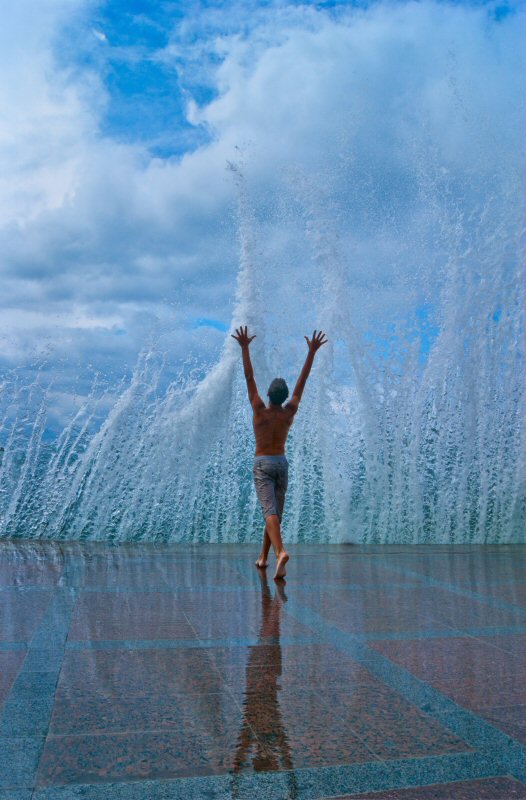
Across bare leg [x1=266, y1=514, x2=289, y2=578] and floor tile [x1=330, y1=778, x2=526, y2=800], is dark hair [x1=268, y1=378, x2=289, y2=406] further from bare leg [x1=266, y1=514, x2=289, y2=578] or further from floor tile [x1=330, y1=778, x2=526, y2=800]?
floor tile [x1=330, y1=778, x2=526, y2=800]

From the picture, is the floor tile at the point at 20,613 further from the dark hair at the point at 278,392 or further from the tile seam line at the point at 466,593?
the tile seam line at the point at 466,593

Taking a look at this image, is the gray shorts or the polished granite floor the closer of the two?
the polished granite floor

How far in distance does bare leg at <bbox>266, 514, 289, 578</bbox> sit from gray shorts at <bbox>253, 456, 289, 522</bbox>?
111 millimetres

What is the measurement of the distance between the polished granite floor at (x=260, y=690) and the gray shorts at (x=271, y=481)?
710mm

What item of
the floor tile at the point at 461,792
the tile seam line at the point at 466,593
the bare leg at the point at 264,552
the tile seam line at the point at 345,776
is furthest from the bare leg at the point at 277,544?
the floor tile at the point at 461,792

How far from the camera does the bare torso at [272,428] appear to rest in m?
6.49

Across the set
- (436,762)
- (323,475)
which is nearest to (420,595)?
(436,762)

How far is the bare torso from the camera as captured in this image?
6488 millimetres

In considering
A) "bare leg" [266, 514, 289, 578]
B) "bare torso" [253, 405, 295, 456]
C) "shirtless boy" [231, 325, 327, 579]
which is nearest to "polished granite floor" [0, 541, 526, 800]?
"bare leg" [266, 514, 289, 578]

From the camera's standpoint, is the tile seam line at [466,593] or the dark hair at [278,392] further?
the dark hair at [278,392]

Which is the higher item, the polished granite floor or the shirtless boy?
the shirtless boy

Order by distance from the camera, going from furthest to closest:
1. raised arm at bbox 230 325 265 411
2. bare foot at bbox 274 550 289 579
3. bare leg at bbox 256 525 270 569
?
bare leg at bbox 256 525 270 569 < raised arm at bbox 230 325 265 411 < bare foot at bbox 274 550 289 579

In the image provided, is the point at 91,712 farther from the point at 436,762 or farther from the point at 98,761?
the point at 436,762

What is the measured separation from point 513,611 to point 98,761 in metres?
3.40
